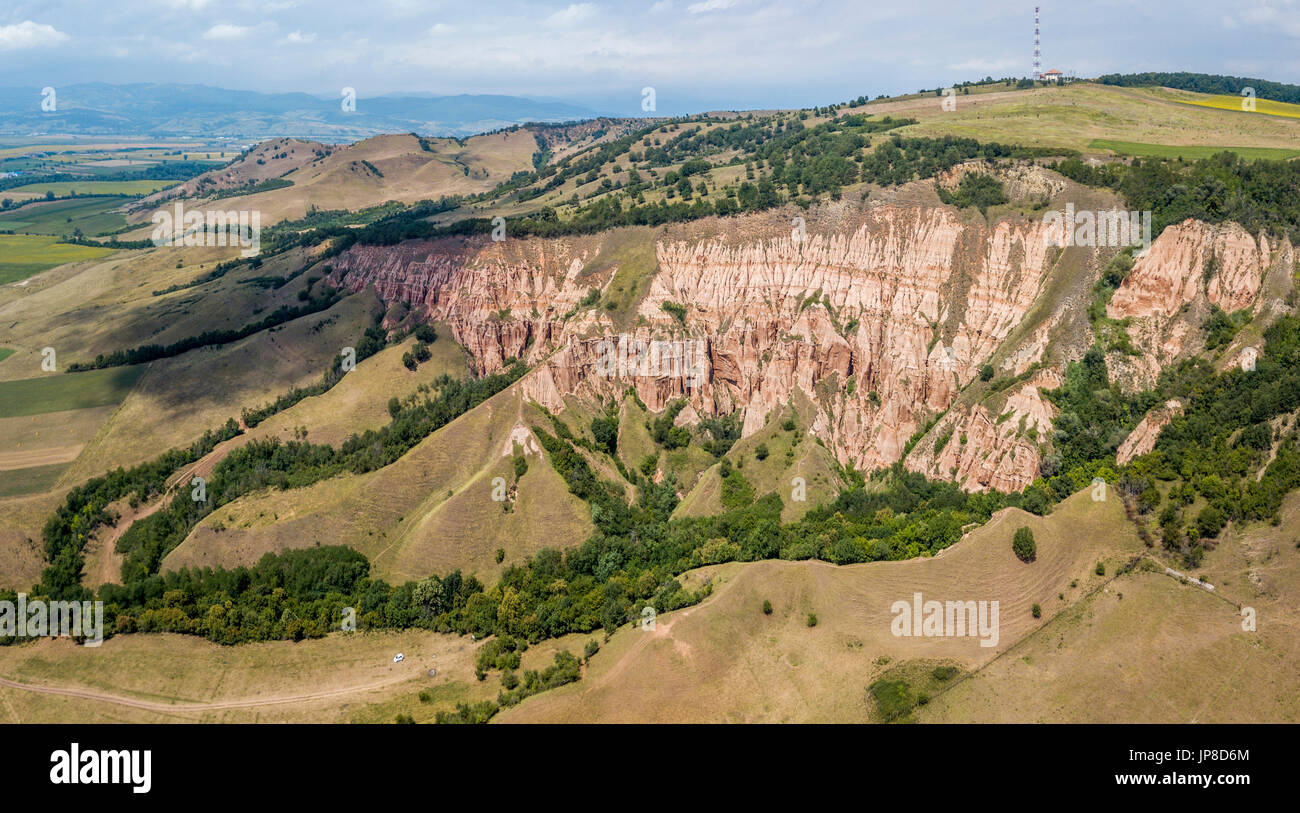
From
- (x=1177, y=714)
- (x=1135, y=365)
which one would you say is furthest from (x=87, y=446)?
(x=1135, y=365)

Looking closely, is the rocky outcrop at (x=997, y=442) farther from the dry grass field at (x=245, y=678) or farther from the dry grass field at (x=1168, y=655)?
the dry grass field at (x=245, y=678)

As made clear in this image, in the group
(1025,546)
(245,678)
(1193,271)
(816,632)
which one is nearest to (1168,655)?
(1025,546)

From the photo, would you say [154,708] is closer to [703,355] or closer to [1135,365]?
[703,355]

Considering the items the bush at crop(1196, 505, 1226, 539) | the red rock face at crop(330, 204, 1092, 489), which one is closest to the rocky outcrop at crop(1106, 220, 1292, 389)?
the red rock face at crop(330, 204, 1092, 489)

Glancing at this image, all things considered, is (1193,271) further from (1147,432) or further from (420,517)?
(420,517)

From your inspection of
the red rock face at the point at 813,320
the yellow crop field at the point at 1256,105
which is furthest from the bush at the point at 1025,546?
the yellow crop field at the point at 1256,105

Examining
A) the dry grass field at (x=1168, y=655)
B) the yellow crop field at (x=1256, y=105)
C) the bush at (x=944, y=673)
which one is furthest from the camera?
the yellow crop field at (x=1256, y=105)
